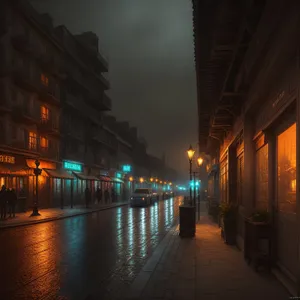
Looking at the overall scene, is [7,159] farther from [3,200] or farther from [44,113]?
[44,113]

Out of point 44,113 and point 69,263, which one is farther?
point 44,113

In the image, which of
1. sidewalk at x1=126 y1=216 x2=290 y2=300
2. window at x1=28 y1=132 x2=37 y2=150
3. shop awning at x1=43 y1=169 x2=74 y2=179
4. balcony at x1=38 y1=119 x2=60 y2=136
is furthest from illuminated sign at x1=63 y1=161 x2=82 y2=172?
sidewalk at x1=126 y1=216 x2=290 y2=300

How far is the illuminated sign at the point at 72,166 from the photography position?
44.0m

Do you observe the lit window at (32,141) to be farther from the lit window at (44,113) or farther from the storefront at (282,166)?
the storefront at (282,166)

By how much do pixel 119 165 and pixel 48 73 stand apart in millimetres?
35340

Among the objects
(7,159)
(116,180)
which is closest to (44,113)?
(7,159)

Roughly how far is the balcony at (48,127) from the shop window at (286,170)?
31.0 metres

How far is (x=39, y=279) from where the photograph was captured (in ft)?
28.8

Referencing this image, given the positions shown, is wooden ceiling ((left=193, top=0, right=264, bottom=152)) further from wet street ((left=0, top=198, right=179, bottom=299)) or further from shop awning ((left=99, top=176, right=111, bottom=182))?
shop awning ((left=99, top=176, right=111, bottom=182))

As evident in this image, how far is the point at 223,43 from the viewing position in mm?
9484

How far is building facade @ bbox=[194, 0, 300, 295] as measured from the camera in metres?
6.32

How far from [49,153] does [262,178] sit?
32.1m

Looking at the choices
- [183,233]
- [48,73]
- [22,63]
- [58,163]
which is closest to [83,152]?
[58,163]

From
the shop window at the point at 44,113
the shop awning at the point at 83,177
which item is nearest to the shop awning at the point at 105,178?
the shop awning at the point at 83,177
